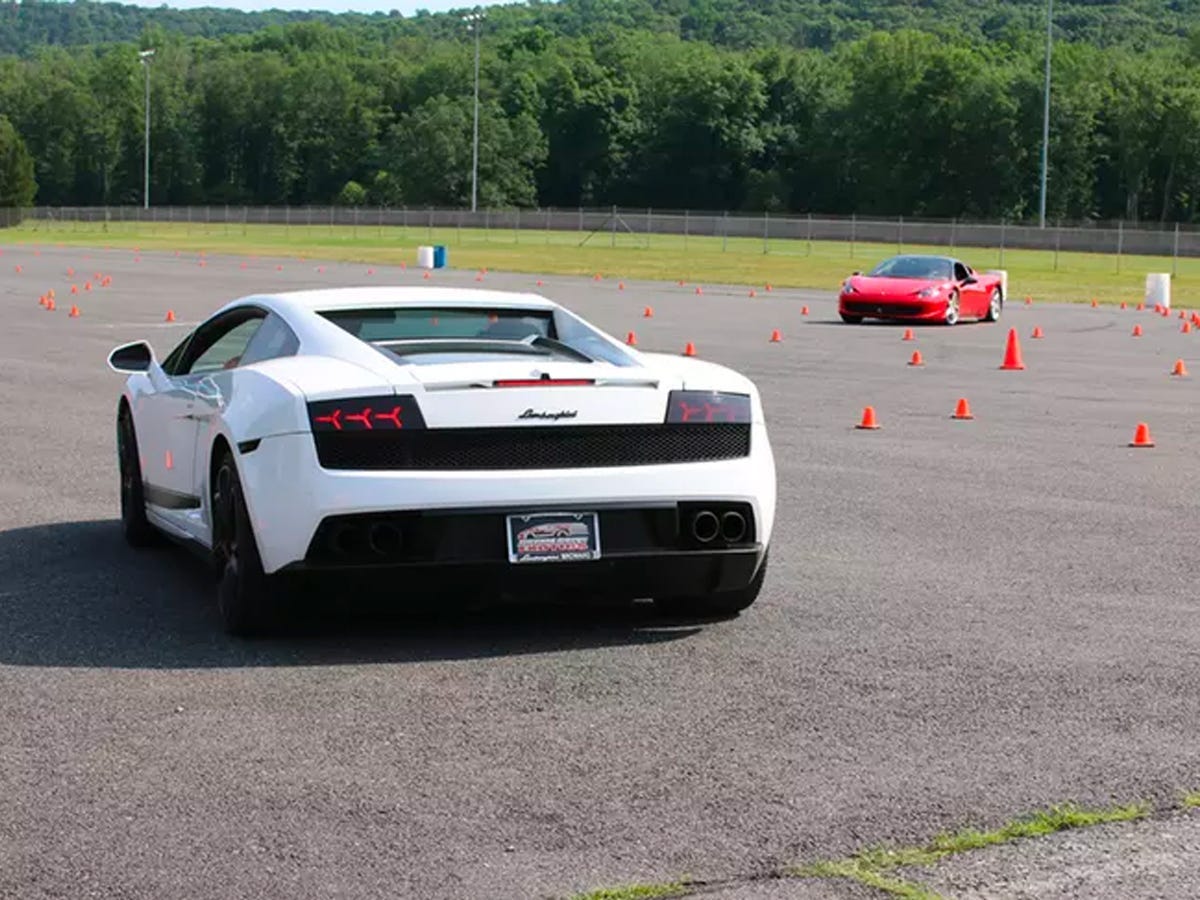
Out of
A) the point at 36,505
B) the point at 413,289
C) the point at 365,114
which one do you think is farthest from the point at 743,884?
the point at 365,114

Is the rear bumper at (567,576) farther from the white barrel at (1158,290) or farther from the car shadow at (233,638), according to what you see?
the white barrel at (1158,290)

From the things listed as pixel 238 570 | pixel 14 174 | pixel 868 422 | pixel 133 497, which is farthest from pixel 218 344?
pixel 14 174

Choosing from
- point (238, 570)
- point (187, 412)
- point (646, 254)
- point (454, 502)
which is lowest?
point (646, 254)

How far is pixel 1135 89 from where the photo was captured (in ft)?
449

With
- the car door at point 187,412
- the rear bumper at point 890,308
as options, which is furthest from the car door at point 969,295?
the car door at point 187,412

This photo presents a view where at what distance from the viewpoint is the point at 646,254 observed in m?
77.2

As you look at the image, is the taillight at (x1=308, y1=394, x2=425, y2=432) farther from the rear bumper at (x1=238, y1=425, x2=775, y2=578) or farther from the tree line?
the tree line

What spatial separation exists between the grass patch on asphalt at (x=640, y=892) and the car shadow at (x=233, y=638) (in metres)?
2.81

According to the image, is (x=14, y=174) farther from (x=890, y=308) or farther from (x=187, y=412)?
(x=187, y=412)

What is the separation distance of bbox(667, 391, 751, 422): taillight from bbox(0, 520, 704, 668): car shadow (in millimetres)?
856

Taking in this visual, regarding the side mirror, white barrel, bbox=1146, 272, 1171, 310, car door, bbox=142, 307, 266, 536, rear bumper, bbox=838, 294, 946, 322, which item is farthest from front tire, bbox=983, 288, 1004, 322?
car door, bbox=142, 307, 266, 536

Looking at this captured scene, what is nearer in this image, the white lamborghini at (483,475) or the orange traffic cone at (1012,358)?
the white lamborghini at (483,475)

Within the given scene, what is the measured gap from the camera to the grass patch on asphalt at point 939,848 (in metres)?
4.88

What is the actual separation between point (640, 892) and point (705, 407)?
332cm
